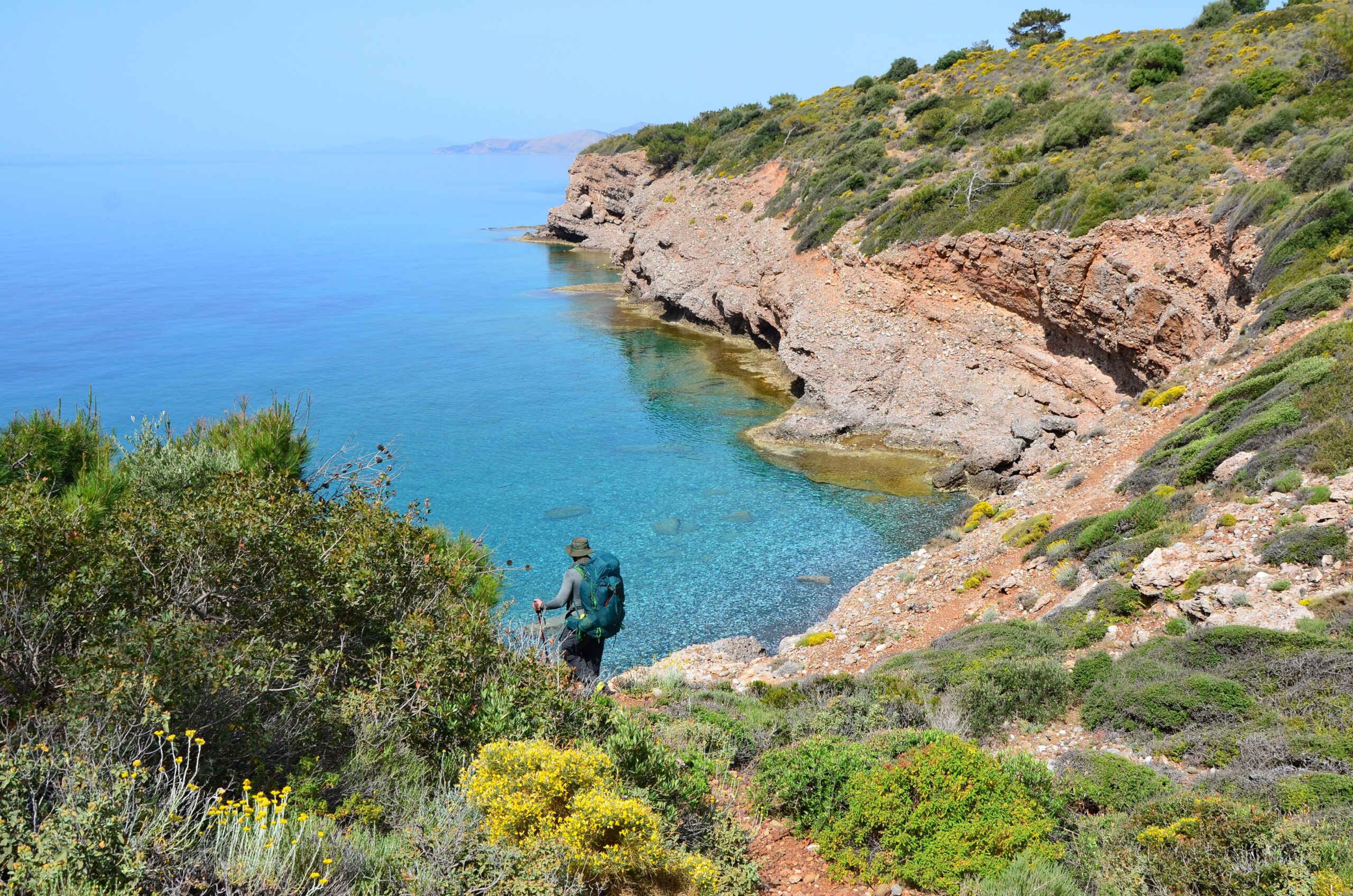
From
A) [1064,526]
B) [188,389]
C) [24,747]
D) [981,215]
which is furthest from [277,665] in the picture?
[188,389]

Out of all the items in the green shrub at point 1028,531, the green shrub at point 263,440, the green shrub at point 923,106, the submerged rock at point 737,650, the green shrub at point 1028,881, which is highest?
the green shrub at point 923,106

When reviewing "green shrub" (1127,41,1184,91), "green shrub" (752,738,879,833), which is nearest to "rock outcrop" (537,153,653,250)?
"green shrub" (1127,41,1184,91)

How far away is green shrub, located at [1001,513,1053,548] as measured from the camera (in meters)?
17.1

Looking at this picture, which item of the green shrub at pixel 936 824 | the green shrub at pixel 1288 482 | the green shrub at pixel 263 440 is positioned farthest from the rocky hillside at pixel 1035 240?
the green shrub at pixel 263 440

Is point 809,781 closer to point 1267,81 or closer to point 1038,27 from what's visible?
point 1267,81

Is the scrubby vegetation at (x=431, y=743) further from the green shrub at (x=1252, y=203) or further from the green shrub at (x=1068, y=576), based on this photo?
the green shrub at (x=1252, y=203)

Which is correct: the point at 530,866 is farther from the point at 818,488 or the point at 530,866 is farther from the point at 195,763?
the point at 818,488

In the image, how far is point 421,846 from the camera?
17.4ft

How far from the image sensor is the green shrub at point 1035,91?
39.0 metres

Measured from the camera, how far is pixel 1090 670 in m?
10.1

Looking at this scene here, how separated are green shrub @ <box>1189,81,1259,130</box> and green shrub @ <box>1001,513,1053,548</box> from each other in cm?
1844

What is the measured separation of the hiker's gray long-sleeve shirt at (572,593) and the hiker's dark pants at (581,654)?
0.24m

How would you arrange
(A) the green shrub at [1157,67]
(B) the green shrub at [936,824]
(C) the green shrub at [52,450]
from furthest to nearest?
(A) the green shrub at [1157,67]
(C) the green shrub at [52,450]
(B) the green shrub at [936,824]

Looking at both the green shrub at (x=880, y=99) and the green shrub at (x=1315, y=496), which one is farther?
the green shrub at (x=880, y=99)
